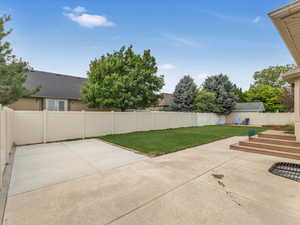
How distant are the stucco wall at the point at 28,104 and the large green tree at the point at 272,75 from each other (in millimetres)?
45563

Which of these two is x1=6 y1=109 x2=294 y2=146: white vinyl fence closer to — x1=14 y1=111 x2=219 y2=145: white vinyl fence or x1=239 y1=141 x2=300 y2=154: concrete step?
x1=14 y1=111 x2=219 y2=145: white vinyl fence

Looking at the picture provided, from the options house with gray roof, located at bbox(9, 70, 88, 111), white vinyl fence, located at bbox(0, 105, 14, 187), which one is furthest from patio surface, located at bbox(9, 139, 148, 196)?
house with gray roof, located at bbox(9, 70, 88, 111)

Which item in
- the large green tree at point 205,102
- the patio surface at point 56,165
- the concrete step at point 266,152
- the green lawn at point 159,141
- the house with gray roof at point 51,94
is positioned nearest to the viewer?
the patio surface at point 56,165

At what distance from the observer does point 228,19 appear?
9.26 m

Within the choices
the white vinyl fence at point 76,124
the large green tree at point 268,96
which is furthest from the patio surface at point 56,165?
the large green tree at point 268,96

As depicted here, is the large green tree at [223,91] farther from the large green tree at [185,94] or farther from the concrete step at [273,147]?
the concrete step at [273,147]

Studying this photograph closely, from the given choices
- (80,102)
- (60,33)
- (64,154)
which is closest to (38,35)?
(60,33)

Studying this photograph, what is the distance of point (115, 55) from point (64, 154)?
7256mm

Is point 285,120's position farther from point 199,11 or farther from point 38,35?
point 38,35

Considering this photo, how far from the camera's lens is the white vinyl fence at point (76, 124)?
6.92 m

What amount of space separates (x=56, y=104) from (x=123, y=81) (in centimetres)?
697

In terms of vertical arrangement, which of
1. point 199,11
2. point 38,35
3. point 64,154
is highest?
point 199,11

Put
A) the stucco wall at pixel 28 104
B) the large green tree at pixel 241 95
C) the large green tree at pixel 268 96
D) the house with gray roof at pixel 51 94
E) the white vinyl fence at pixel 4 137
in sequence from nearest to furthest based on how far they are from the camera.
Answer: the white vinyl fence at pixel 4 137 → the stucco wall at pixel 28 104 → the house with gray roof at pixel 51 94 → the large green tree at pixel 268 96 → the large green tree at pixel 241 95

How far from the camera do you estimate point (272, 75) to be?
117ft
